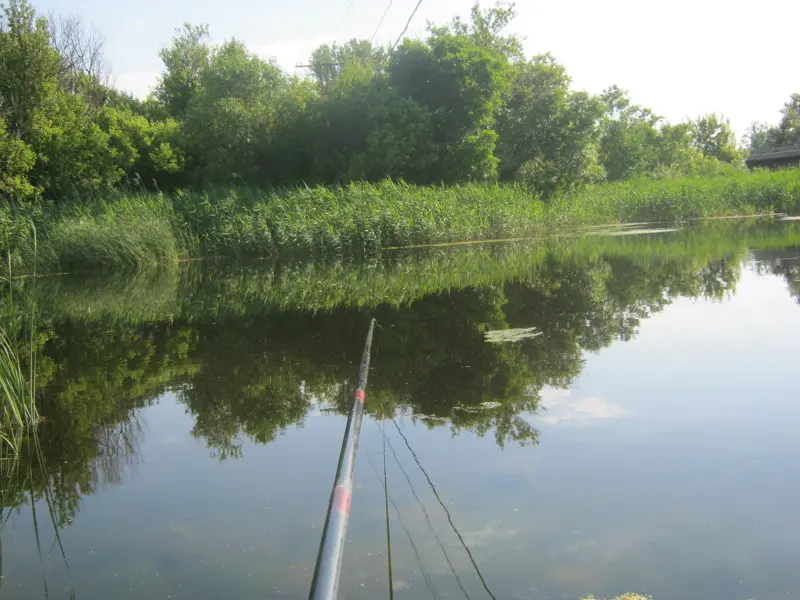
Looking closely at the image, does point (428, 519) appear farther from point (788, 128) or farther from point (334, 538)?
point (788, 128)

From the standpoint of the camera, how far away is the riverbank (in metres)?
20.1

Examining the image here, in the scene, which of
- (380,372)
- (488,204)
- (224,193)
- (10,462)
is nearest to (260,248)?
(224,193)

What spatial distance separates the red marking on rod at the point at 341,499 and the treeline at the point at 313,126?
74.1 ft

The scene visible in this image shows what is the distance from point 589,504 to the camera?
3.87 m

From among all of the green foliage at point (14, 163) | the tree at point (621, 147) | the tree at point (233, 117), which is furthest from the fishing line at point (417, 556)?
the tree at point (621, 147)

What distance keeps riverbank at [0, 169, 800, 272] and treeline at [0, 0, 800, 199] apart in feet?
7.34

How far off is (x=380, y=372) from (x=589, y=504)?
3.37 meters

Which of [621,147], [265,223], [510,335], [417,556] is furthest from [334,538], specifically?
[621,147]

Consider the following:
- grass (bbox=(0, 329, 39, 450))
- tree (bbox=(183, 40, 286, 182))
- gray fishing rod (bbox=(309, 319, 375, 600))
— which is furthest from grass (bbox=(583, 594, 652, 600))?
tree (bbox=(183, 40, 286, 182))

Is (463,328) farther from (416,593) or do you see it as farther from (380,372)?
(416,593)

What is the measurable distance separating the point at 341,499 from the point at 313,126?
27902 millimetres

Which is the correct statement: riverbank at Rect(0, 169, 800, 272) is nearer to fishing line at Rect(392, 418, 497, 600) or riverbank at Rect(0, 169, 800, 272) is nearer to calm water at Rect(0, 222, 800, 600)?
calm water at Rect(0, 222, 800, 600)

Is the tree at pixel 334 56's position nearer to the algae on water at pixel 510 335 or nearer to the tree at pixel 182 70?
the tree at pixel 182 70

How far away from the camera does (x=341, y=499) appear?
310cm
